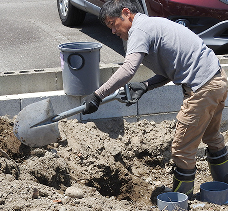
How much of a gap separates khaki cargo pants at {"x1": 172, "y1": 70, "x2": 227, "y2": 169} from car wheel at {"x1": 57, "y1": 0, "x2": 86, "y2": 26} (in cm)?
483

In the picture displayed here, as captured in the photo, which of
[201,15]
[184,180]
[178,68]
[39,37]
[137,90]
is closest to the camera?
[178,68]

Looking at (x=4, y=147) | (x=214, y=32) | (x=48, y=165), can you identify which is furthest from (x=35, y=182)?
(x=214, y=32)

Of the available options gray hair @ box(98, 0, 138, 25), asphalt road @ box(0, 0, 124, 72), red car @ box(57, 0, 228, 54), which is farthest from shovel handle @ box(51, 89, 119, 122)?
asphalt road @ box(0, 0, 124, 72)

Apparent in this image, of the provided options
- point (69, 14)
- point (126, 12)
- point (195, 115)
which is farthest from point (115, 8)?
point (69, 14)

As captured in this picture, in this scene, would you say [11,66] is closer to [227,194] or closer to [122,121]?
[122,121]

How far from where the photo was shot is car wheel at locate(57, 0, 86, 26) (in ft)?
26.9

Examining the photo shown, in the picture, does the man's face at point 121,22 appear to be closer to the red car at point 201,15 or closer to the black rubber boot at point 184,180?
the black rubber boot at point 184,180

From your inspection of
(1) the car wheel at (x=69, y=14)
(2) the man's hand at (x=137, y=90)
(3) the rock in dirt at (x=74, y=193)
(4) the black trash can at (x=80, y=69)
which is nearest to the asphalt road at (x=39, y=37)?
(1) the car wheel at (x=69, y=14)

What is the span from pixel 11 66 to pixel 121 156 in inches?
99.0

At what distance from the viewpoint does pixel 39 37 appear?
8.04 m

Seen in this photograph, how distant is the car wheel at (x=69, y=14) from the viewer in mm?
8203

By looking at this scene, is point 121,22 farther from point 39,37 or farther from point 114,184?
point 39,37

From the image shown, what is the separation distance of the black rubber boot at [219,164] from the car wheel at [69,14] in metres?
4.80

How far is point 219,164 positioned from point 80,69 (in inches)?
73.8
